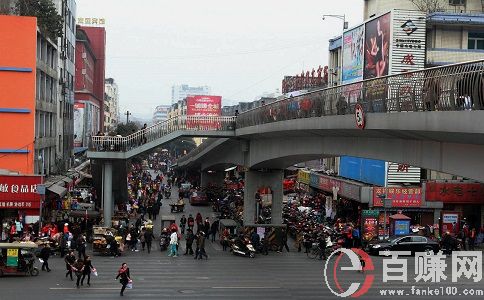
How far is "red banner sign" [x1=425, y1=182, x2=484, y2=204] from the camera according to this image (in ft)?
127

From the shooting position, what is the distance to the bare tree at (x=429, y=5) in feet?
177

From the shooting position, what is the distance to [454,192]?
1537 inches

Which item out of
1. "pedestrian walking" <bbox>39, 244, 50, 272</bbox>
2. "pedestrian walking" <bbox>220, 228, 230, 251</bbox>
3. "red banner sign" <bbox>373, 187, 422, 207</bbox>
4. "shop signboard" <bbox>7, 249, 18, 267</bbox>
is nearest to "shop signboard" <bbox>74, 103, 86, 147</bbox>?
"pedestrian walking" <bbox>220, 228, 230, 251</bbox>

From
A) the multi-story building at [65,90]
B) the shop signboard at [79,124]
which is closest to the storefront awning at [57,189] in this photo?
the multi-story building at [65,90]

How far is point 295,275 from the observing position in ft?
84.1

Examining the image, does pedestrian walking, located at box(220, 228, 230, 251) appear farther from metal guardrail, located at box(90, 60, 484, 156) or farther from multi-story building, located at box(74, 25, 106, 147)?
multi-story building, located at box(74, 25, 106, 147)

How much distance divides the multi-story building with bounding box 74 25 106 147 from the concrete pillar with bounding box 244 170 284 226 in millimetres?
9895

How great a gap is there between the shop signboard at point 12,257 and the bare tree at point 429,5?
129 ft

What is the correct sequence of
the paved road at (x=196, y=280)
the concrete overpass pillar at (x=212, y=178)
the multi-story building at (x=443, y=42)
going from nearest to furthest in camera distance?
the paved road at (x=196, y=280) < the multi-story building at (x=443, y=42) < the concrete overpass pillar at (x=212, y=178)

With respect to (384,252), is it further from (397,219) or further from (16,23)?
(16,23)

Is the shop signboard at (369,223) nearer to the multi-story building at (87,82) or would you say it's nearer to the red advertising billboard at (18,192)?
the multi-story building at (87,82)

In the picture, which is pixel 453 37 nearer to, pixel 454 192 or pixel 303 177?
pixel 454 192

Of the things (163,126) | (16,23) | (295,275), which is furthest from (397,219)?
(16,23)

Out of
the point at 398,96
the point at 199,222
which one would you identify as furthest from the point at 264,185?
the point at 398,96
